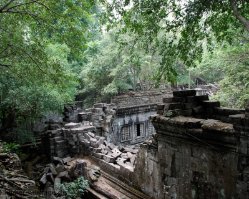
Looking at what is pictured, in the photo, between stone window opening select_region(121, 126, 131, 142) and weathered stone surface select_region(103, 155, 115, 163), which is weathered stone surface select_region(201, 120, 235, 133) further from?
stone window opening select_region(121, 126, 131, 142)

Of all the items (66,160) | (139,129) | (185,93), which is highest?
(185,93)

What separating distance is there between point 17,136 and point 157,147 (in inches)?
390

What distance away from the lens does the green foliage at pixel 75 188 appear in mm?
9867

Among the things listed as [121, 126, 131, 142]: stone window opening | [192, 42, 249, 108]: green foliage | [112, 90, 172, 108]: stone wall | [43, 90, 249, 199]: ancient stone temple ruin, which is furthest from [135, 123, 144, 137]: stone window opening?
[192, 42, 249, 108]: green foliage

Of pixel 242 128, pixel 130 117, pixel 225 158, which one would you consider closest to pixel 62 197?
pixel 225 158

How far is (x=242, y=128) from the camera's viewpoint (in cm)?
474

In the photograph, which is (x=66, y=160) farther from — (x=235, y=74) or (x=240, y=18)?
(x=240, y=18)

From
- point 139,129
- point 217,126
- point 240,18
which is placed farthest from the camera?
point 139,129

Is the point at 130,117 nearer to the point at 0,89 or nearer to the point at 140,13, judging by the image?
the point at 0,89

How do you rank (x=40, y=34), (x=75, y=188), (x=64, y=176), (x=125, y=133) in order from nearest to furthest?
(x=40, y=34), (x=75, y=188), (x=64, y=176), (x=125, y=133)

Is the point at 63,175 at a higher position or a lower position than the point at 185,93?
lower

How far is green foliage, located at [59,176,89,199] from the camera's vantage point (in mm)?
9867

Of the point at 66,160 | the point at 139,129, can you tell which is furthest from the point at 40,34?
the point at 139,129

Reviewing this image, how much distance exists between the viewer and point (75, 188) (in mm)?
9961
